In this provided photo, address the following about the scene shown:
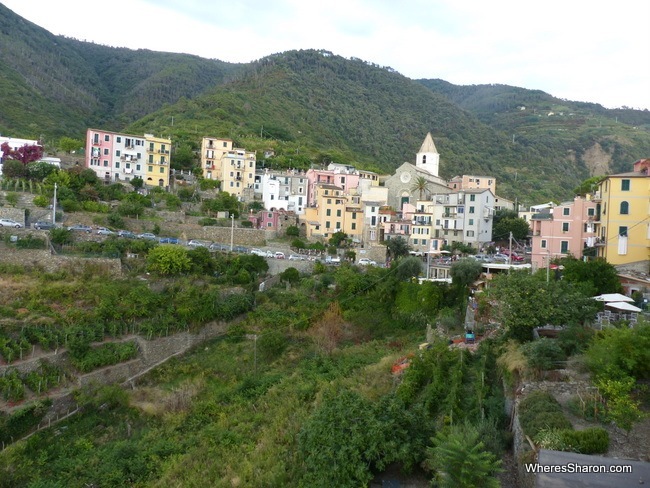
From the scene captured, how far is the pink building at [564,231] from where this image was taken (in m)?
36.2

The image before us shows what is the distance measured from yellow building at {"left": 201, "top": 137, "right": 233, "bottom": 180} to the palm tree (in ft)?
72.9

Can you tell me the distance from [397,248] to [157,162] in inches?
1133

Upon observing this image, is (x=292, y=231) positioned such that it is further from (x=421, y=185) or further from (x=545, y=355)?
(x=545, y=355)

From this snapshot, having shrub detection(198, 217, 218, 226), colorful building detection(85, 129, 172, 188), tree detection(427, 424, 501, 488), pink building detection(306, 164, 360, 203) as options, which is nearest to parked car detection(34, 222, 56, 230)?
shrub detection(198, 217, 218, 226)

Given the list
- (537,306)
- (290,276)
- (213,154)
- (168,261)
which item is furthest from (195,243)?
(537,306)

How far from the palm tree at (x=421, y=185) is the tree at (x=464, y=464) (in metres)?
46.1

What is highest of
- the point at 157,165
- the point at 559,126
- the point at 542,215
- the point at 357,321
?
the point at 559,126

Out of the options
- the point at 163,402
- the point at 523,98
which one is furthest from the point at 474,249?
the point at 523,98

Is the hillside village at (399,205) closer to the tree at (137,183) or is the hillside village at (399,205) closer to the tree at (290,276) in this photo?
the tree at (137,183)

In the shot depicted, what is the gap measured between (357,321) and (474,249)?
1725 cm

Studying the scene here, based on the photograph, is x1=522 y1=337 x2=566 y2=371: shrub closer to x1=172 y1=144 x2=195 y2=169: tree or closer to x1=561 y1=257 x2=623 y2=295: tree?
x1=561 y1=257 x2=623 y2=295: tree

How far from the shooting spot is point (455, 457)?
11430 mm

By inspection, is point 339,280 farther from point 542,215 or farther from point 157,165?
point 157,165

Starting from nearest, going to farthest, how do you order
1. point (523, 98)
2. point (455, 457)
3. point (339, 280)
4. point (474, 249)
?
1. point (455, 457)
2. point (339, 280)
3. point (474, 249)
4. point (523, 98)
